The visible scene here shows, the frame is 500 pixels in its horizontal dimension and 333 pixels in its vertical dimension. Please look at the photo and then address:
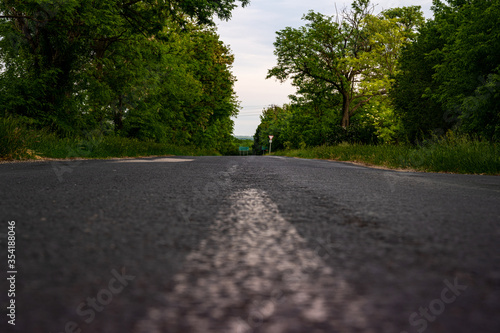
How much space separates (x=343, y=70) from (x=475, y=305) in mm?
39442

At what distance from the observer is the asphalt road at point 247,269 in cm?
113

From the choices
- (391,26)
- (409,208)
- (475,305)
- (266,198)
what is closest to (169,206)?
(266,198)

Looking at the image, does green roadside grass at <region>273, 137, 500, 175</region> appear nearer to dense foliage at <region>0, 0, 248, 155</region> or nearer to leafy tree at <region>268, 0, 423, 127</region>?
dense foliage at <region>0, 0, 248, 155</region>

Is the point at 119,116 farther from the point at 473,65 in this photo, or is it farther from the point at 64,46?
the point at 473,65

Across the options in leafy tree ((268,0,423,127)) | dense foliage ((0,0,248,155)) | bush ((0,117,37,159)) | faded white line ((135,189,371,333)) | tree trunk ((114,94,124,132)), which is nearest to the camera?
faded white line ((135,189,371,333))

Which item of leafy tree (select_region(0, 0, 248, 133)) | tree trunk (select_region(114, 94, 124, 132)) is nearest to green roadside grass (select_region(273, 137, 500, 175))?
leafy tree (select_region(0, 0, 248, 133))

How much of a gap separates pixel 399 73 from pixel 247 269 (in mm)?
26353

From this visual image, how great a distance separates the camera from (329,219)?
9.55 feet

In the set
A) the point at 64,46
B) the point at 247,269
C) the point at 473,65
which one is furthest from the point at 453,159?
the point at 64,46

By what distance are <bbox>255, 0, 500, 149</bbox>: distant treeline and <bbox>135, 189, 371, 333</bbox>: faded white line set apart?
1338 centimetres

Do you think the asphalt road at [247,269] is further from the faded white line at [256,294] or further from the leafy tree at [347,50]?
the leafy tree at [347,50]

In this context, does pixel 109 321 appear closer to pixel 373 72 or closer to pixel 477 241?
pixel 477 241

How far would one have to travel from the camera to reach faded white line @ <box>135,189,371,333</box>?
1.09 meters

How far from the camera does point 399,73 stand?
25.5m
